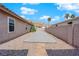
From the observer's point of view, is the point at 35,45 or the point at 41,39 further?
the point at 41,39

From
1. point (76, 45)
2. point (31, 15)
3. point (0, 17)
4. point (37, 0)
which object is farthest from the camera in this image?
point (31, 15)

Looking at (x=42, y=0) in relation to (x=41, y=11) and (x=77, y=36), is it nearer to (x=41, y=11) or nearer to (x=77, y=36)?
(x=77, y=36)

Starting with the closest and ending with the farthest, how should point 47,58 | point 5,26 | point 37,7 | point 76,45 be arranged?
1. point 47,58
2. point 76,45
3. point 5,26
4. point 37,7

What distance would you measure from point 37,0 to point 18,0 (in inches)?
44.3

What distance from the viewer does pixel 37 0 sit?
25.3ft

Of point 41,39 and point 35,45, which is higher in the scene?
point 41,39

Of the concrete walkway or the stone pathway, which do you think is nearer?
the concrete walkway

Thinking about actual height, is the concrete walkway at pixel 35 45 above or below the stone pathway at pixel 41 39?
below

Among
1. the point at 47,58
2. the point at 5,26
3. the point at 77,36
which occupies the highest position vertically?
the point at 5,26

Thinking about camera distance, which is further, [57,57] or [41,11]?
[41,11]

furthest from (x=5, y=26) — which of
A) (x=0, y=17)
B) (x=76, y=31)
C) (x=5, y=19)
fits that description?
(x=76, y=31)

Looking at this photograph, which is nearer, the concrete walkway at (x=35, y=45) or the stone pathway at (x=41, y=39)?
the concrete walkway at (x=35, y=45)

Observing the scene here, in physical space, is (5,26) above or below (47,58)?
above

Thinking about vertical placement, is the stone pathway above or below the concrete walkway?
above
